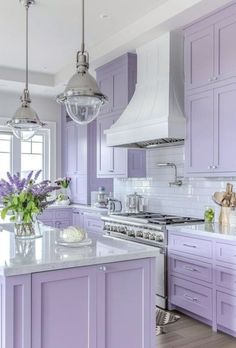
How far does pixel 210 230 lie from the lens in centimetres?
345

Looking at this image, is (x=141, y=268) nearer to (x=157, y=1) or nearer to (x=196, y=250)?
(x=196, y=250)

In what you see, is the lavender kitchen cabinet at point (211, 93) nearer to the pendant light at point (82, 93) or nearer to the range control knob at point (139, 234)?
the range control knob at point (139, 234)

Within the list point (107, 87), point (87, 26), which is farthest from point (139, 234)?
point (87, 26)

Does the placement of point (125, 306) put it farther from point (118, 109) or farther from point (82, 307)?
point (118, 109)

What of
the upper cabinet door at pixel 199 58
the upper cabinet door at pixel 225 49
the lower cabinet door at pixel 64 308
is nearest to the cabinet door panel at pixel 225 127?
the upper cabinet door at pixel 225 49

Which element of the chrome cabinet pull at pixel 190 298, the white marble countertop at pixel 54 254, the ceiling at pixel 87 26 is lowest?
the chrome cabinet pull at pixel 190 298

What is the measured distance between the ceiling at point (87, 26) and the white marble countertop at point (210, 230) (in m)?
2.11

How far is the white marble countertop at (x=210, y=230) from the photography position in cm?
323

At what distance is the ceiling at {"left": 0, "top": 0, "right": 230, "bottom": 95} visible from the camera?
3.81m

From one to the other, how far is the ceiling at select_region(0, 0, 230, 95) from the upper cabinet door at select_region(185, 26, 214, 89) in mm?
203

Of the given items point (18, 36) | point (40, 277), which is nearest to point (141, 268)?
point (40, 277)

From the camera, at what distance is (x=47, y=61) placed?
568 cm

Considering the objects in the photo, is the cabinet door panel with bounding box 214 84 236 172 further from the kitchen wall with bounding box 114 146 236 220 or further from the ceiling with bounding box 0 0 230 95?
Result: the ceiling with bounding box 0 0 230 95

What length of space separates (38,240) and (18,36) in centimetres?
304
